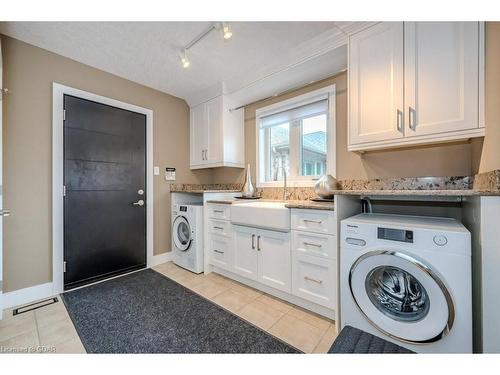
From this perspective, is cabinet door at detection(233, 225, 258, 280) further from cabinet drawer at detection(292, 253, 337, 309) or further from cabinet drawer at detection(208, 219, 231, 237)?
cabinet drawer at detection(292, 253, 337, 309)

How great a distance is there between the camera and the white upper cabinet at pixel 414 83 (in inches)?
51.1

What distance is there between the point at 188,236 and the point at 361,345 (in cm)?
221

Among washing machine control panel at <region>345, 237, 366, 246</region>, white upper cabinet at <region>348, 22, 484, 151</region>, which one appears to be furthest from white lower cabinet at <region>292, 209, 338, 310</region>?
white upper cabinet at <region>348, 22, 484, 151</region>

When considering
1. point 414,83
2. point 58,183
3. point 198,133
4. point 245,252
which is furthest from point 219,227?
point 414,83

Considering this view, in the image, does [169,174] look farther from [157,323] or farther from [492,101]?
[492,101]

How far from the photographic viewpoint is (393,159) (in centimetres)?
186

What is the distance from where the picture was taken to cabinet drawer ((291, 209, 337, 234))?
1.58 metres

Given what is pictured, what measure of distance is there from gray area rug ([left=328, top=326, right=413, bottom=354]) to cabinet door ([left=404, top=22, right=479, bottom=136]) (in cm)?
132

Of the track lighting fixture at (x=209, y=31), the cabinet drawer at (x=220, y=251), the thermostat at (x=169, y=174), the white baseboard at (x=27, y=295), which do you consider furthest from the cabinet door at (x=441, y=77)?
the white baseboard at (x=27, y=295)

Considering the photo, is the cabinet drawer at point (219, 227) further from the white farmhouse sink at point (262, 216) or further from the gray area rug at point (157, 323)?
the gray area rug at point (157, 323)

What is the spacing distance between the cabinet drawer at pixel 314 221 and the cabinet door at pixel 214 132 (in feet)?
4.64

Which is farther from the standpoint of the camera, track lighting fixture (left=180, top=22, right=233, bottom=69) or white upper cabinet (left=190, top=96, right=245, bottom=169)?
white upper cabinet (left=190, top=96, right=245, bottom=169)

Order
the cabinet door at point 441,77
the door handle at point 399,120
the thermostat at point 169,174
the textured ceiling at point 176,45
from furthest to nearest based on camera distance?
the thermostat at point 169,174, the textured ceiling at point 176,45, the door handle at point 399,120, the cabinet door at point 441,77

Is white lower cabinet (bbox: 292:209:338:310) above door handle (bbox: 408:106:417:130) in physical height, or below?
below
